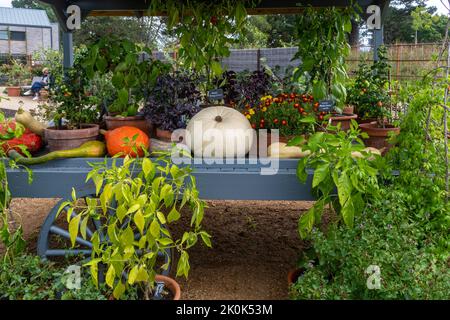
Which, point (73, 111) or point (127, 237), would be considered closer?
point (127, 237)

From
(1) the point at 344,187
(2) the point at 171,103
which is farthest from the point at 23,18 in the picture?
(1) the point at 344,187

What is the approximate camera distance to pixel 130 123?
2.98 meters

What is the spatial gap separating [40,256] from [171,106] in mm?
1098

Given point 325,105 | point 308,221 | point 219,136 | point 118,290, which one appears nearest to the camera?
point 118,290

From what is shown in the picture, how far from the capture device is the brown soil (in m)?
2.91

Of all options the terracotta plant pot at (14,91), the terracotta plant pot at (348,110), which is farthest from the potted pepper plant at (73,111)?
the terracotta plant pot at (14,91)

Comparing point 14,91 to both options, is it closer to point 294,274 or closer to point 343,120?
point 343,120

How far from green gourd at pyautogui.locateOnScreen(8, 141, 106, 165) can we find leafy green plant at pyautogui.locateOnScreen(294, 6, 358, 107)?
1265 mm

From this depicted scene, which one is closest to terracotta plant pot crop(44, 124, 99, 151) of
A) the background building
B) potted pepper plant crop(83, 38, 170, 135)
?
potted pepper plant crop(83, 38, 170, 135)

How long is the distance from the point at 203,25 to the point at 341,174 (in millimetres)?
1675

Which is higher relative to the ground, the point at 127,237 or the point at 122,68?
the point at 122,68

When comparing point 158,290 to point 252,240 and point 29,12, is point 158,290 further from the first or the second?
point 29,12

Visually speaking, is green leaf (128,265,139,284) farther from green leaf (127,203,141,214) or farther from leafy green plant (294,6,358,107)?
leafy green plant (294,6,358,107)
